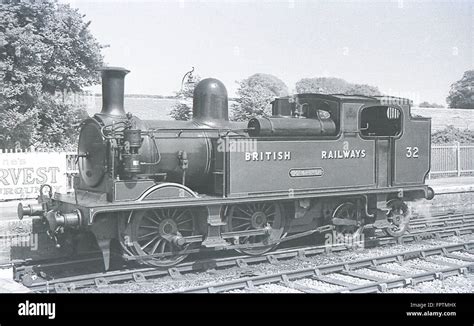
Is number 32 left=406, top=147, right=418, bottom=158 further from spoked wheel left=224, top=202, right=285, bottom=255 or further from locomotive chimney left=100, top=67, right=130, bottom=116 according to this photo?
locomotive chimney left=100, top=67, right=130, bottom=116

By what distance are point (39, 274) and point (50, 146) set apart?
31.0 feet

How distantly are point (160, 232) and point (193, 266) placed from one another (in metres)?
0.78

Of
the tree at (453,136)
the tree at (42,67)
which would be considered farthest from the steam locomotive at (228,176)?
the tree at (453,136)

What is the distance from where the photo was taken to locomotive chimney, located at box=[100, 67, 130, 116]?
8.33 meters

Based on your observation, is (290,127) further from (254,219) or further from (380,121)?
(380,121)

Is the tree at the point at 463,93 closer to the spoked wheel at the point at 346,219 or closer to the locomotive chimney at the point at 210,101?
the spoked wheel at the point at 346,219

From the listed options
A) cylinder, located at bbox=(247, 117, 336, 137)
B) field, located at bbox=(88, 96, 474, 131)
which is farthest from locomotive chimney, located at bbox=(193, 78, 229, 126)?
field, located at bbox=(88, 96, 474, 131)

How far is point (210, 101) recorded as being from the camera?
30.7 ft

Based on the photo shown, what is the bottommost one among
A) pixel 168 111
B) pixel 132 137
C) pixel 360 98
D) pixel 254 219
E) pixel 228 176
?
pixel 254 219

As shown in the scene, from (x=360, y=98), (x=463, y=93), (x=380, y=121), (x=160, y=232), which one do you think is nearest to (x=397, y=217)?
(x=380, y=121)

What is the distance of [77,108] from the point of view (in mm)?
17969

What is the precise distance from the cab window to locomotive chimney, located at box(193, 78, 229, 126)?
316 centimetres
